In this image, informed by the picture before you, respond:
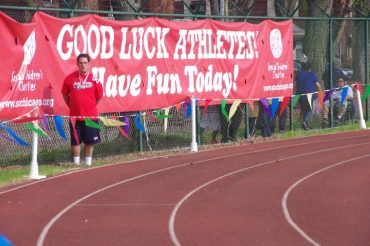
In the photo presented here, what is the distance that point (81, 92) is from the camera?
1419 centimetres

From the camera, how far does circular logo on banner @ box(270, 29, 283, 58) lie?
1950 cm

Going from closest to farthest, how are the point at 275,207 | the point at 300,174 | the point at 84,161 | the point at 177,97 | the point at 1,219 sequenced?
1. the point at 1,219
2. the point at 275,207
3. the point at 300,174
4. the point at 84,161
5. the point at 177,97

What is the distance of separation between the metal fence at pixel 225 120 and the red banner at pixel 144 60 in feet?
0.88

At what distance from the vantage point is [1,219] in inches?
382

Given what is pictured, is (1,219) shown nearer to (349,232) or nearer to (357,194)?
(349,232)

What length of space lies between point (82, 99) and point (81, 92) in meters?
0.11

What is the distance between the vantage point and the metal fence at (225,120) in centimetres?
1528

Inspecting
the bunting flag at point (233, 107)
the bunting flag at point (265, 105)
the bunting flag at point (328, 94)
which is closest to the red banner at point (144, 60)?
the bunting flag at point (265, 105)

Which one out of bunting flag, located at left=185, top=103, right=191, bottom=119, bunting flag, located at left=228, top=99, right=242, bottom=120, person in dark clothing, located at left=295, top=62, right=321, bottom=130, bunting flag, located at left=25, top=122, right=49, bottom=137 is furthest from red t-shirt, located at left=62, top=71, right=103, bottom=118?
person in dark clothing, located at left=295, top=62, right=321, bottom=130

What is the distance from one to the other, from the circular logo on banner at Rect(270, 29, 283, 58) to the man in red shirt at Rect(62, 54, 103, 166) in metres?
6.15

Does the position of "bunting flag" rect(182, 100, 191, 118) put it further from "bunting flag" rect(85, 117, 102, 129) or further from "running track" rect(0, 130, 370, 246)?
"bunting flag" rect(85, 117, 102, 129)

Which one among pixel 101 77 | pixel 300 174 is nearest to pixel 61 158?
pixel 101 77

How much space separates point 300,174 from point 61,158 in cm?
448

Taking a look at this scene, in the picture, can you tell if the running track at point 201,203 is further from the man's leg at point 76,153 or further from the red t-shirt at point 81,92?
the red t-shirt at point 81,92
